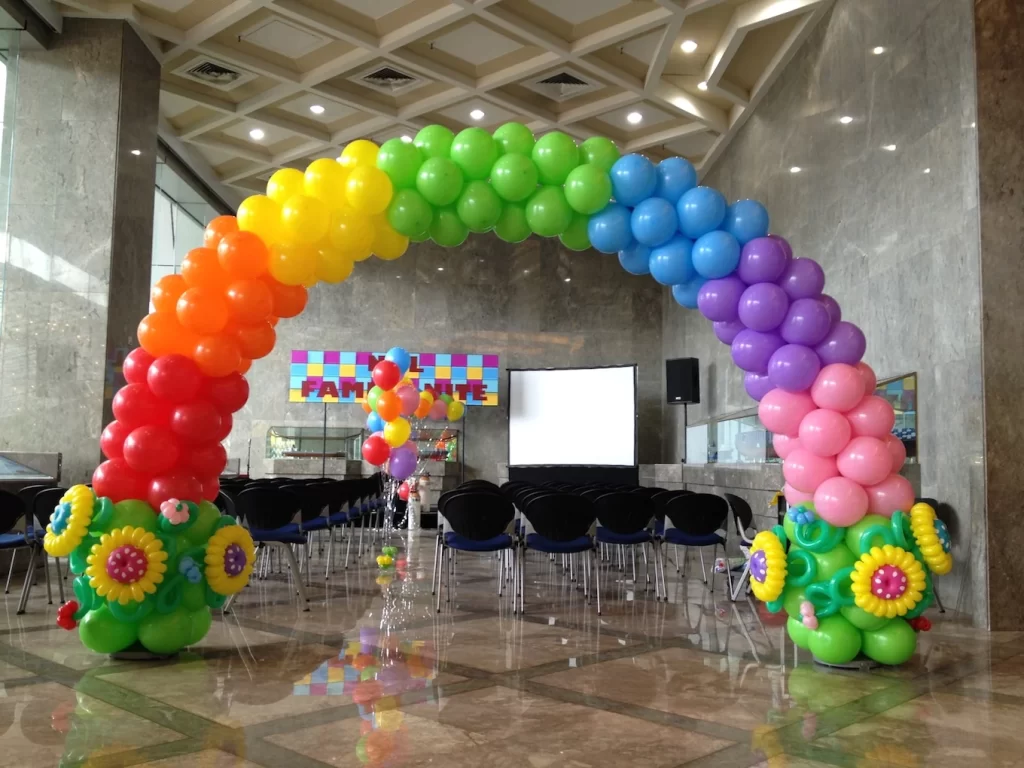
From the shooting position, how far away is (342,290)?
16797 mm

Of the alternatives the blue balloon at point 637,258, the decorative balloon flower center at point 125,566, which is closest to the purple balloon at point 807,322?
the blue balloon at point 637,258

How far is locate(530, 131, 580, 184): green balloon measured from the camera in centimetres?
507

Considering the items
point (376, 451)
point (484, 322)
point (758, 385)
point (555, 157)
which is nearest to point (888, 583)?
point (758, 385)

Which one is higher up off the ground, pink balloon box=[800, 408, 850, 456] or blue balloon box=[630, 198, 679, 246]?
blue balloon box=[630, 198, 679, 246]

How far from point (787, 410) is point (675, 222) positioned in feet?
4.18

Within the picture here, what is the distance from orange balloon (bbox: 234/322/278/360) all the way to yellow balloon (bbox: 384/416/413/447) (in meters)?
7.33

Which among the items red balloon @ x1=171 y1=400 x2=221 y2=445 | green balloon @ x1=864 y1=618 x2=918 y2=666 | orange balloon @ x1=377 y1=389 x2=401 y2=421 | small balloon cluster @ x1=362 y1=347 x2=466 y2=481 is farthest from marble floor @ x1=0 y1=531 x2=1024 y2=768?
orange balloon @ x1=377 y1=389 x2=401 y2=421

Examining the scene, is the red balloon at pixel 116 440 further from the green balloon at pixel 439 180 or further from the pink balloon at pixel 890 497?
the pink balloon at pixel 890 497

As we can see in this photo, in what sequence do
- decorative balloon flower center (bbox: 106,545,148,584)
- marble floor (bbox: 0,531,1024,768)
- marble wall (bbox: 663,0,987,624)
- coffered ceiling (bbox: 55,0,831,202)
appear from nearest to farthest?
marble floor (bbox: 0,531,1024,768) → decorative balloon flower center (bbox: 106,545,148,584) → marble wall (bbox: 663,0,987,624) → coffered ceiling (bbox: 55,0,831,202)

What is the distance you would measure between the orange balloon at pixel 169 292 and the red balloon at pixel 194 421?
59 cm

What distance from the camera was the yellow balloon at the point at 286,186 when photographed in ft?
16.5

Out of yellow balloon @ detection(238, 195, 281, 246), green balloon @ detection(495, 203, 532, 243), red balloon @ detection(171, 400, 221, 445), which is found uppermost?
green balloon @ detection(495, 203, 532, 243)

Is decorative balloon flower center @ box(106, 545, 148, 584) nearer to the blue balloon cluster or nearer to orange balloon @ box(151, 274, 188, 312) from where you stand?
orange balloon @ box(151, 274, 188, 312)

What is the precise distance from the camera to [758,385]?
5277mm
